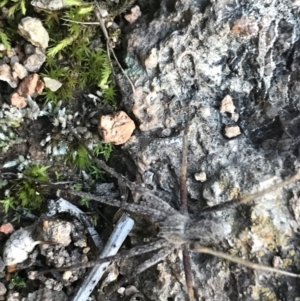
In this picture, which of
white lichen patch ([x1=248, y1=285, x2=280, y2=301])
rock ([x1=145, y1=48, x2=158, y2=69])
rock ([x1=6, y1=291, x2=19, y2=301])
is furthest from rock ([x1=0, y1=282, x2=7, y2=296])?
rock ([x1=145, y1=48, x2=158, y2=69])

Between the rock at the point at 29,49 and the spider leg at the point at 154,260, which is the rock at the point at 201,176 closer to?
the spider leg at the point at 154,260

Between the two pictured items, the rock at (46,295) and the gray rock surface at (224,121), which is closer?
the gray rock surface at (224,121)

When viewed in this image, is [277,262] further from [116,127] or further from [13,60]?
[13,60]

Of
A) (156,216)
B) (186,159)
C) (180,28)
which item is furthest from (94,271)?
(180,28)

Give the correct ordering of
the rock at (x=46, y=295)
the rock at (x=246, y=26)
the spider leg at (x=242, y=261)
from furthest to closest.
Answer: the rock at (x=46, y=295) < the rock at (x=246, y=26) < the spider leg at (x=242, y=261)

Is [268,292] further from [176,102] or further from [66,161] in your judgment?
[66,161]

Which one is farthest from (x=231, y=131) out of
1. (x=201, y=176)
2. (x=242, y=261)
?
(x=242, y=261)

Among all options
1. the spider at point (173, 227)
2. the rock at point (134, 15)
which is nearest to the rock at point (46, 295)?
the spider at point (173, 227)
